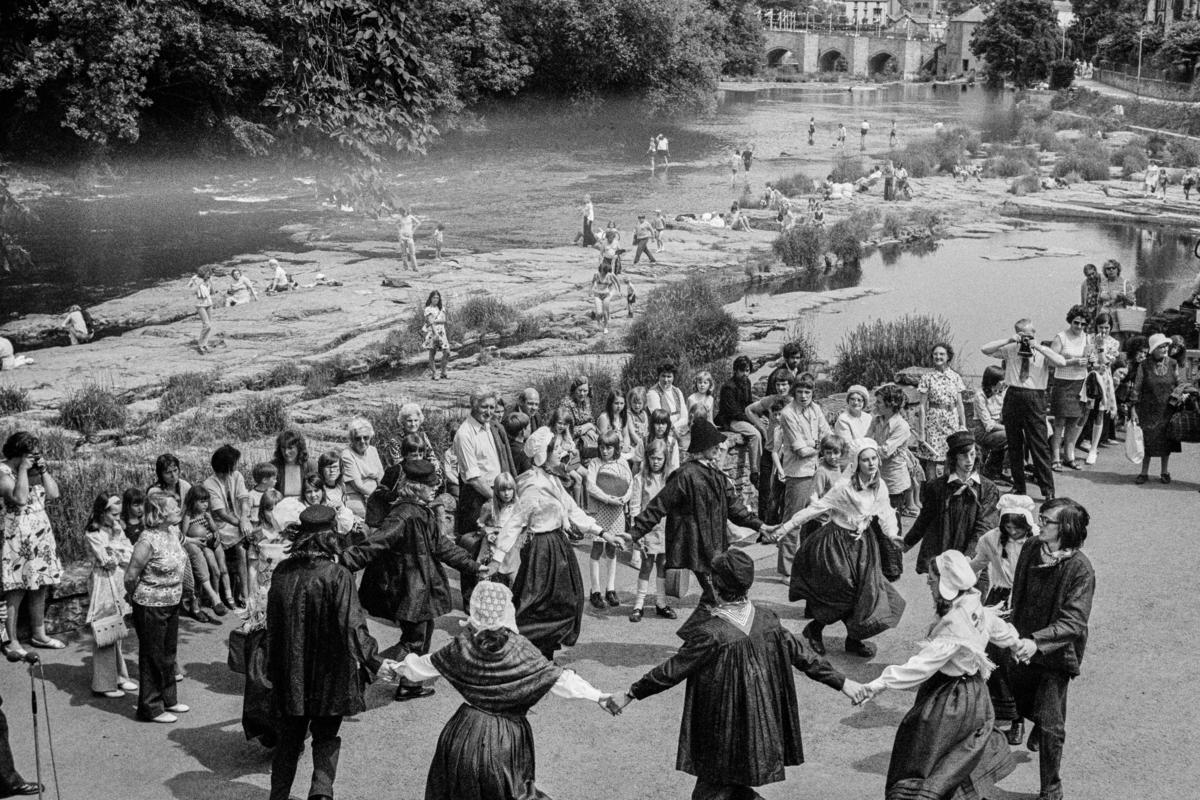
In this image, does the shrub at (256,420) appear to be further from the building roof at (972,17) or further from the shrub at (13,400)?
the building roof at (972,17)

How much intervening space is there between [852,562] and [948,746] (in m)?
2.39

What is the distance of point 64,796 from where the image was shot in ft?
21.5

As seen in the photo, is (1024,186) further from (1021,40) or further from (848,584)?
(1021,40)

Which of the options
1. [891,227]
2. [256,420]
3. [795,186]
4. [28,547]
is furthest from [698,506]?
[795,186]

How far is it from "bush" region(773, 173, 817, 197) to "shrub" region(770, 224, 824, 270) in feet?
34.2

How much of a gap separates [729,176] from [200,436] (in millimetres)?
35101

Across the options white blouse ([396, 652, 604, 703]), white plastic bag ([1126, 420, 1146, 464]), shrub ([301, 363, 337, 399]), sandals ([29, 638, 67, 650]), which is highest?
white blouse ([396, 652, 604, 703])

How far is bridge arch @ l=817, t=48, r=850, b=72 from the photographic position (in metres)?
125

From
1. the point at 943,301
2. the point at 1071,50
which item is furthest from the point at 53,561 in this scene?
the point at 1071,50

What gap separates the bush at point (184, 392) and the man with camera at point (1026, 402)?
10041 mm

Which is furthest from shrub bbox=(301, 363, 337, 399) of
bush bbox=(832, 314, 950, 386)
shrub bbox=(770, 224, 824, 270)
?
shrub bbox=(770, 224, 824, 270)

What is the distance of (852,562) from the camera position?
26.1 ft

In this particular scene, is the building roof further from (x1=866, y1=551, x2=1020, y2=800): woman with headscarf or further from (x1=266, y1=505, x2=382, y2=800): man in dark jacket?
(x1=266, y1=505, x2=382, y2=800): man in dark jacket

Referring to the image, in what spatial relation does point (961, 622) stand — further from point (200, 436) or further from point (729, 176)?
point (729, 176)
